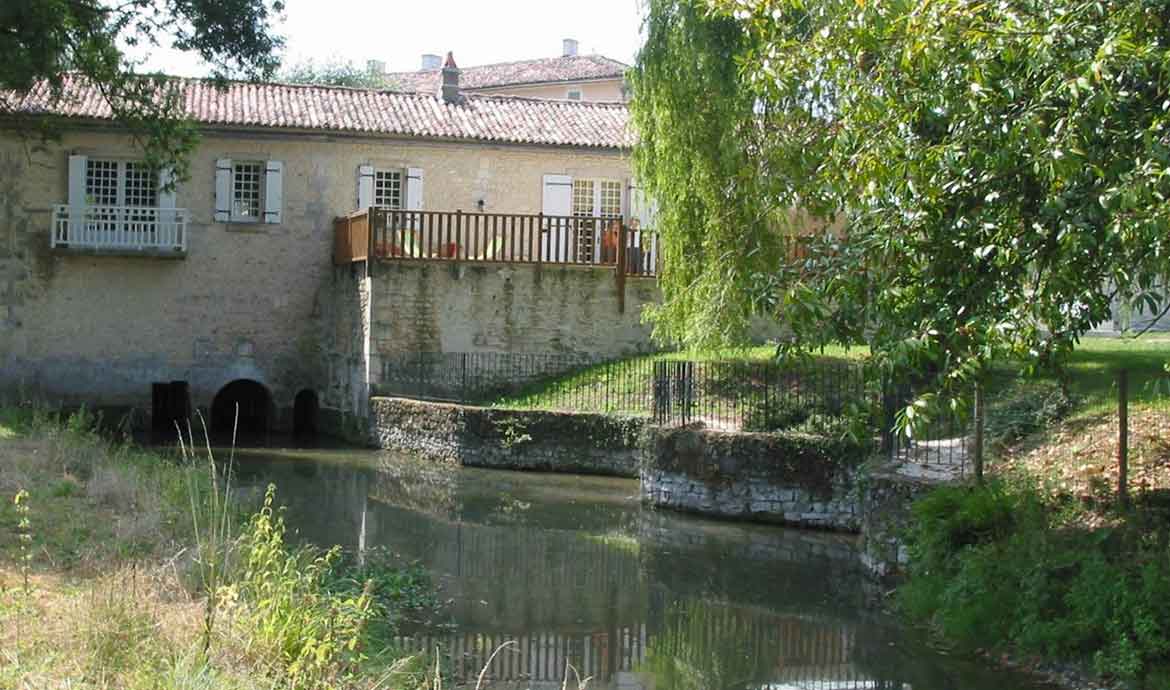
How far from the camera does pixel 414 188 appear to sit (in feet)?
87.4

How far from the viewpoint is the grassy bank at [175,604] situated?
620cm

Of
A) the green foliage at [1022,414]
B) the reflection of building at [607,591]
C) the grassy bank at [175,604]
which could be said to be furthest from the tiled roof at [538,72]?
the grassy bank at [175,604]

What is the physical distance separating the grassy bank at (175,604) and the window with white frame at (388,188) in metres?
15.6

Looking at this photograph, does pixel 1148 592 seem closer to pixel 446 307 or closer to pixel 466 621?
pixel 466 621

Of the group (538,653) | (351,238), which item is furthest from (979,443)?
(351,238)

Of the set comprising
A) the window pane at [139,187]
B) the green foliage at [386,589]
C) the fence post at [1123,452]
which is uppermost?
the window pane at [139,187]

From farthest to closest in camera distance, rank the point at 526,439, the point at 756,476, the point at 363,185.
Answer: the point at 363,185
the point at 526,439
the point at 756,476

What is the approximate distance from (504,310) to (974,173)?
628 inches

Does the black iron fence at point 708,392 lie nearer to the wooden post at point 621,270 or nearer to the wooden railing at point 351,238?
the wooden post at point 621,270

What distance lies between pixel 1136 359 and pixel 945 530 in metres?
7.65

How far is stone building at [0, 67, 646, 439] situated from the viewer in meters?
24.4

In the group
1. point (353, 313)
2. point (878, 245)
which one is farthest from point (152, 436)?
point (878, 245)

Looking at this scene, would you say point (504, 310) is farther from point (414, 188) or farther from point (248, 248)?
point (248, 248)

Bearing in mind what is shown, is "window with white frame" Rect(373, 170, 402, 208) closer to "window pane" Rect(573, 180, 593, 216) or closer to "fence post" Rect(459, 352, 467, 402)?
"window pane" Rect(573, 180, 593, 216)
